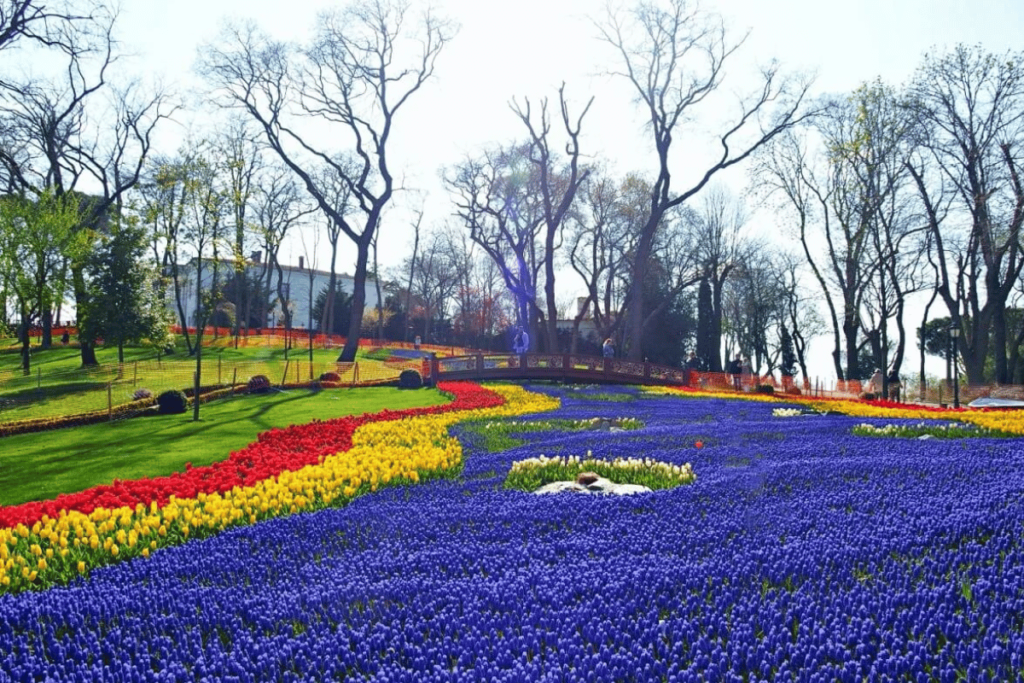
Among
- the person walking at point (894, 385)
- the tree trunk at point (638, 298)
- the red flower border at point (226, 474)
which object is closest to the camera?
the red flower border at point (226, 474)

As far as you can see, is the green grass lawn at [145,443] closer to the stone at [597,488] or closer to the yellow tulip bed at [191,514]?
the yellow tulip bed at [191,514]

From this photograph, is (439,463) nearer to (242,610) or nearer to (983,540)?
(242,610)

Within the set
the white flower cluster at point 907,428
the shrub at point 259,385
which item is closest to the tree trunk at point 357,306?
the shrub at point 259,385

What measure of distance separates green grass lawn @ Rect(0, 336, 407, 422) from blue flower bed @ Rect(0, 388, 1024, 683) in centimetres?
1273

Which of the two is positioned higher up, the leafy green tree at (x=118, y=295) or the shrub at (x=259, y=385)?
the leafy green tree at (x=118, y=295)

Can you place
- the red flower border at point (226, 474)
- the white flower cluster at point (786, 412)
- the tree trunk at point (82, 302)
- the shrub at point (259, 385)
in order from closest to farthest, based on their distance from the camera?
the red flower border at point (226, 474) → the white flower cluster at point (786, 412) → the shrub at point (259, 385) → the tree trunk at point (82, 302)

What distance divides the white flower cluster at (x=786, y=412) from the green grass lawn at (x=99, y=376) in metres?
13.3

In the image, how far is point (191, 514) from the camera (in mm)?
6270

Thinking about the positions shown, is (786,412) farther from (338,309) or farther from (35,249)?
(338,309)

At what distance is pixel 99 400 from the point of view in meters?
18.7

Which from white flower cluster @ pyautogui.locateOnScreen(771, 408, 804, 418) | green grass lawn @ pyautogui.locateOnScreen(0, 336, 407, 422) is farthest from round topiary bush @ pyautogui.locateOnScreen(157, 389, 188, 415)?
white flower cluster @ pyautogui.locateOnScreen(771, 408, 804, 418)

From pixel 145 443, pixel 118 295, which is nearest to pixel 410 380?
pixel 145 443

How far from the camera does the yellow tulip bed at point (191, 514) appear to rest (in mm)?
5328

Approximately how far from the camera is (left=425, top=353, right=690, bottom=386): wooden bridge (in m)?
27.8
